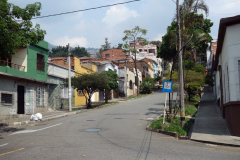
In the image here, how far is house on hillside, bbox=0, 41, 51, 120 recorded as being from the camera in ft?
62.0

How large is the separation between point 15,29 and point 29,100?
10.8 m

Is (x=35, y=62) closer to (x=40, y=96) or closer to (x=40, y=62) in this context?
(x=40, y=62)

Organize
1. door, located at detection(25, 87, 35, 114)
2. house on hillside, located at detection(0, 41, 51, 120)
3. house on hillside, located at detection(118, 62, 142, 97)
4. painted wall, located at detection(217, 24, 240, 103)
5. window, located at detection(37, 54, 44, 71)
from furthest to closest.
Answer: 1. house on hillside, located at detection(118, 62, 142, 97)
2. window, located at detection(37, 54, 44, 71)
3. door, located at detection(25, 87, 35, 114)
4. house on hillside, located at detection(0, 41, 51, 120)
5. painted wall, located at detection(217, 24, 240, 103)

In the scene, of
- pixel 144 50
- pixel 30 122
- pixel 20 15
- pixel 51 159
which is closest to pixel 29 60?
pixel 30 122

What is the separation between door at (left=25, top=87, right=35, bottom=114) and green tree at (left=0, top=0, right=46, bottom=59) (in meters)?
10.0

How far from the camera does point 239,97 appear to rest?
1123 centimetres

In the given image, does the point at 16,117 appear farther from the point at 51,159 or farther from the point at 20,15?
the point at 51,159

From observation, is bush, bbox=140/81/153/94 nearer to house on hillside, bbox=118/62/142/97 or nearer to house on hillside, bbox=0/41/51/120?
house on hillside, bbox=118/62/142/97

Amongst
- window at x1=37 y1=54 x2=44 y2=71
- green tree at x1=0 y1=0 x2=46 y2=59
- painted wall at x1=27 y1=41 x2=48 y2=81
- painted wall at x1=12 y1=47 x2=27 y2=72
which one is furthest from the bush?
green tree at x1=0 y1=0 x2=46 y2=59

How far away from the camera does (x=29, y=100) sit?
867 inches

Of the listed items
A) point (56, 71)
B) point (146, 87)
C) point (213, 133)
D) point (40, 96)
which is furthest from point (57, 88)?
point (146, 87)

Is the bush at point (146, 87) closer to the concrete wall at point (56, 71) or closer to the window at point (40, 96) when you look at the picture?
the concrete wall at point (56, 71)

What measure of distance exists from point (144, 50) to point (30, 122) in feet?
204

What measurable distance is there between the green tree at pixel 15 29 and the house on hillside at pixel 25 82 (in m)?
6.73
